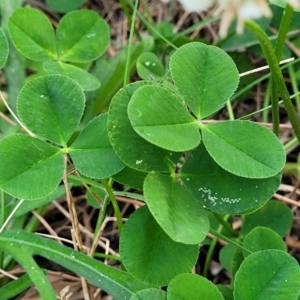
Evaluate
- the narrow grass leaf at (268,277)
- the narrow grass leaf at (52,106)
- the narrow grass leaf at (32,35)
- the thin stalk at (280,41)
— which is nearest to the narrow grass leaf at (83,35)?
the narrow grass leaf at (32,35)

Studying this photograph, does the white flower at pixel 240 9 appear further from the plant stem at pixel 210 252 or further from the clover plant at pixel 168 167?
the plant stem at pixel 210 252

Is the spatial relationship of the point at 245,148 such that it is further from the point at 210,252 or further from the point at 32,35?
the point at 32,35

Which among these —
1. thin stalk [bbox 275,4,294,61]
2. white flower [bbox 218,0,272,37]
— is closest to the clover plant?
thin stalk [bbox 275,4,294,61]

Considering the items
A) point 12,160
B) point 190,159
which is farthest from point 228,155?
point 12,160

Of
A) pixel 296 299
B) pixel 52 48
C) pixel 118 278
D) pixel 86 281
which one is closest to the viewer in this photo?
pixel 296 299

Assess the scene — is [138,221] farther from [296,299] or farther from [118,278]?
[296,299]
